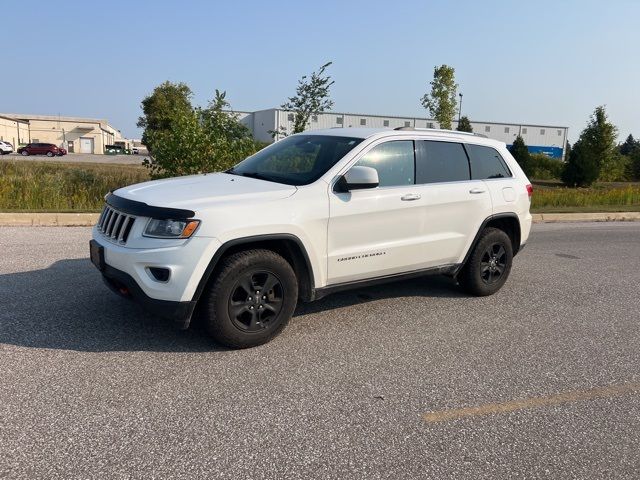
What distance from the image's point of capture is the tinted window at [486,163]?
19.2 feet

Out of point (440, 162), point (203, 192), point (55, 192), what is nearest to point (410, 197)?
point (440, 162)

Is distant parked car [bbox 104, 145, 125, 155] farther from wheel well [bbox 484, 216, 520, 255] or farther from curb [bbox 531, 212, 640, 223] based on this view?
wheel well [bbox 484, 216, 520, 255]

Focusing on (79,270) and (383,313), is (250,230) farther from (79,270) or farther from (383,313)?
(79,270)

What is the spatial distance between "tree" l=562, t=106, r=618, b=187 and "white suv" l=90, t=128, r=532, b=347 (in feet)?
96.4

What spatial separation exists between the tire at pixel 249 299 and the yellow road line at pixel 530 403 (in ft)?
4.90

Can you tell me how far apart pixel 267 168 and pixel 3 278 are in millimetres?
3218

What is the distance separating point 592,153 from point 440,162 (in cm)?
3213

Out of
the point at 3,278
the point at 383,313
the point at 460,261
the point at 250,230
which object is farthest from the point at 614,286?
the point at 3,278

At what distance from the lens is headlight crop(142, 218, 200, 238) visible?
386cm

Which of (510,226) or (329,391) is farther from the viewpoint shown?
(510,226)

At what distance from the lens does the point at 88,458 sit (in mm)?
2773

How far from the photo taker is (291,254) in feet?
14.5

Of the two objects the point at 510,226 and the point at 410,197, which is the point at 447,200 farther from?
the point at 510,226

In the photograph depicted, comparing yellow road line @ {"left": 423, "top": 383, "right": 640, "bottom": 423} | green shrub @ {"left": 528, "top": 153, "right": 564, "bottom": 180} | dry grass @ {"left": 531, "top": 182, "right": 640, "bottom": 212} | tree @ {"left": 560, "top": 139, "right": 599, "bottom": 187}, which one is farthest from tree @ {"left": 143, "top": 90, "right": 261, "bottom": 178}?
green shrub @ {"left": 528, "top": 153, "right": 564, "bottom": 180}
